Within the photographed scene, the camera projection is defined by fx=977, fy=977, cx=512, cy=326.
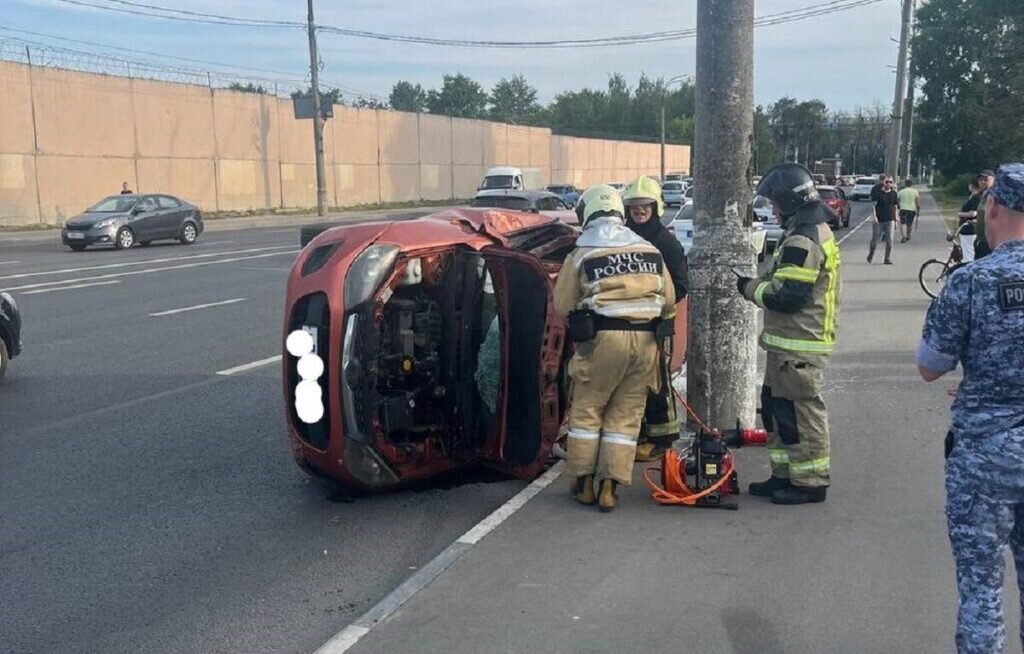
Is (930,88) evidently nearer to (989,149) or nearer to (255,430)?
(989,149)

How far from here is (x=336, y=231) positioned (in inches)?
217

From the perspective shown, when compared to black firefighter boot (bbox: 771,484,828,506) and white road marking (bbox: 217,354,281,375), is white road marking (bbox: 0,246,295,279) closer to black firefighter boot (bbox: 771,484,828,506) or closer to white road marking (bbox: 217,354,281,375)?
white road marking (bbox: 217,354,281,375)

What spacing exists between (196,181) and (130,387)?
35041 millimetres

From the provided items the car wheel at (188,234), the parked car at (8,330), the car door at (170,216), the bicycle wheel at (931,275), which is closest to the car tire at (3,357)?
the parked car at (8,330)

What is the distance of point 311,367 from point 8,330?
5.49m

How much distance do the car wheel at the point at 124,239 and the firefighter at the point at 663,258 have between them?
863 inches

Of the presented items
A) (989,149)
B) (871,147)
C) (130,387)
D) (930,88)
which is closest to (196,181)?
(130,387)

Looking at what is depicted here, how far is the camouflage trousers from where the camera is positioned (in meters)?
2.97

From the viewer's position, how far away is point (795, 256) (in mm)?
5035

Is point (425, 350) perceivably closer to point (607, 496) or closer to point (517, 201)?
point (607, 496)

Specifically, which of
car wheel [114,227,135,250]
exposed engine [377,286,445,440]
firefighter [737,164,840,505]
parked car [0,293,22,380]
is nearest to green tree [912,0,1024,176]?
car wheel [114,227,135,250]

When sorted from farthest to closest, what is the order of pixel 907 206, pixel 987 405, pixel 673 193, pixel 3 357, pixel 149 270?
pixel 673 193 < pixel 907 206 < pixel 149 270 < pixel 3 357 < pixel 987 405

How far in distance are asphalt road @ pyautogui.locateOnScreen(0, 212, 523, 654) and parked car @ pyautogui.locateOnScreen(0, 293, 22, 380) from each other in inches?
9.8

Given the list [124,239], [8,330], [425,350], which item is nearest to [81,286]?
[8,330]
